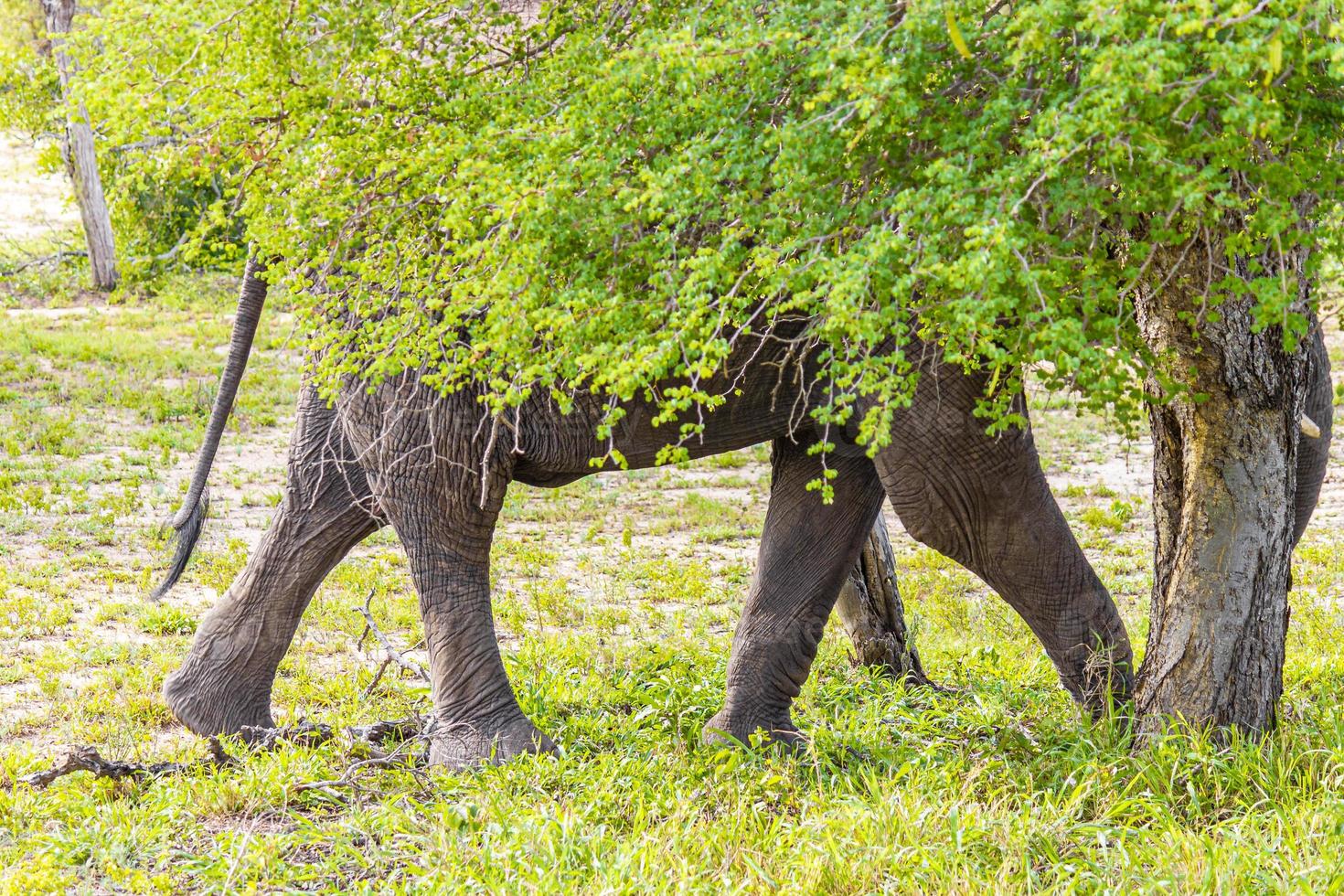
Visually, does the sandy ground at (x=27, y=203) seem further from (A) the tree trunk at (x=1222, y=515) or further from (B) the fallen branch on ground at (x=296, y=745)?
(A) the tree trunk at (x=1222, y=515)

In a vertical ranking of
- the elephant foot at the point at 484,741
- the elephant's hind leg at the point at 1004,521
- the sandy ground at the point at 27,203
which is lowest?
the elephant foot at the point at 484,741

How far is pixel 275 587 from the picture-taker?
199 inches

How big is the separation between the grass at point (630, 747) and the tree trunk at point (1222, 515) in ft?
0.63

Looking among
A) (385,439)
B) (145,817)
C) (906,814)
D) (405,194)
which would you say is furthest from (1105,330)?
(145,817)

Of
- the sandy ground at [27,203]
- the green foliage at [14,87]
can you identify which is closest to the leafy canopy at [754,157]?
the green foliage at [14,87]

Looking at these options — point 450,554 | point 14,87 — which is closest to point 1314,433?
point 450,554

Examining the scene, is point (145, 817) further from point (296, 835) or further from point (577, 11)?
point (577, 11)

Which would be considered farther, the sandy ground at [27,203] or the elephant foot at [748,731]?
the sandy ground at [27,203]

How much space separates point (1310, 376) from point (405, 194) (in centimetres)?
270

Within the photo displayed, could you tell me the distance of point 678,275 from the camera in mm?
3059

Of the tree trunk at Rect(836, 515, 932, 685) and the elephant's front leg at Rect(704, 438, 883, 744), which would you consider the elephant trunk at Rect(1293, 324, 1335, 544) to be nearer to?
the elephant's front leg at Rect(704, 438, 883, 744)

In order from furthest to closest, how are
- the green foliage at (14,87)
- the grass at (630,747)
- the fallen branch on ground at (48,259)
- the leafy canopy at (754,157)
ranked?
the fallen branch on ground at (48,259), the green foliage at (14,87), the grass at (630,747), the leafy canopy at (754,157)

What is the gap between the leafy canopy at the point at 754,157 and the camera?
8.30 feet

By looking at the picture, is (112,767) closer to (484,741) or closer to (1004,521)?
(484,741)
